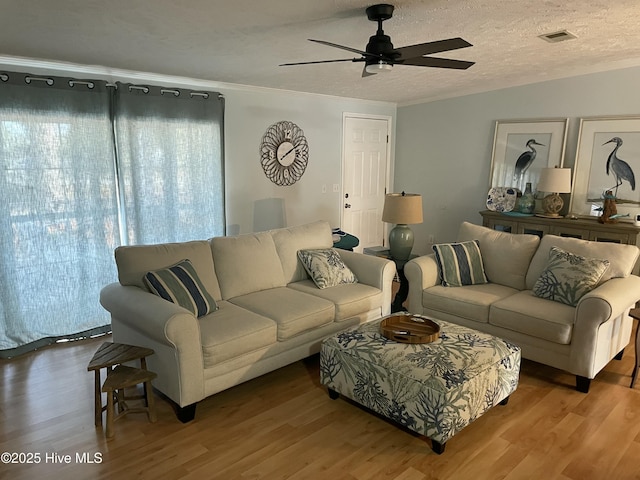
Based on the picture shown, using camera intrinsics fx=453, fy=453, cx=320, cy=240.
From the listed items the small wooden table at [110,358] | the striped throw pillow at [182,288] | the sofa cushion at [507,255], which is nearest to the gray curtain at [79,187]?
the striped throw pillow at [182,288]

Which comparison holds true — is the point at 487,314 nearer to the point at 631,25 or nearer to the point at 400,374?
the point at 400,374

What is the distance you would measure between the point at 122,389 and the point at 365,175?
4.53 metres

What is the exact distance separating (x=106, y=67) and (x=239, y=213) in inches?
74.3

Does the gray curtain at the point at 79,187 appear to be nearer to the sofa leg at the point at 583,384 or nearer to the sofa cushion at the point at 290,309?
the sofa cushion at the point at 290,309

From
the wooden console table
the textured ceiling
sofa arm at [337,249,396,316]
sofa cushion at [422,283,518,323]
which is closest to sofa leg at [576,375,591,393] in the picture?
sofa cushion at [422,283,518,323]

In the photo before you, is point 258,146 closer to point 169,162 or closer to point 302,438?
point 169,162

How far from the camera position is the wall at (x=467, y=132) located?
189 inches

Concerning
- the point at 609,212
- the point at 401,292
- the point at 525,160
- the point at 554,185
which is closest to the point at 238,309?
the point at 401,292

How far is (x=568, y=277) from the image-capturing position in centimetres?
333

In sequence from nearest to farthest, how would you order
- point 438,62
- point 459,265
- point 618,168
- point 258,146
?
point 438,62
point 459,265
point 618,168
point 258,146

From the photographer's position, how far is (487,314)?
3.47 m

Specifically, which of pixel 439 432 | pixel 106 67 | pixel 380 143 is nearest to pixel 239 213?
pixel 106 67

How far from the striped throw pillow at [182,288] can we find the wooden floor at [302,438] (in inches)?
24.2

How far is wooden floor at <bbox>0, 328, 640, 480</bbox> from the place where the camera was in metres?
2.30
